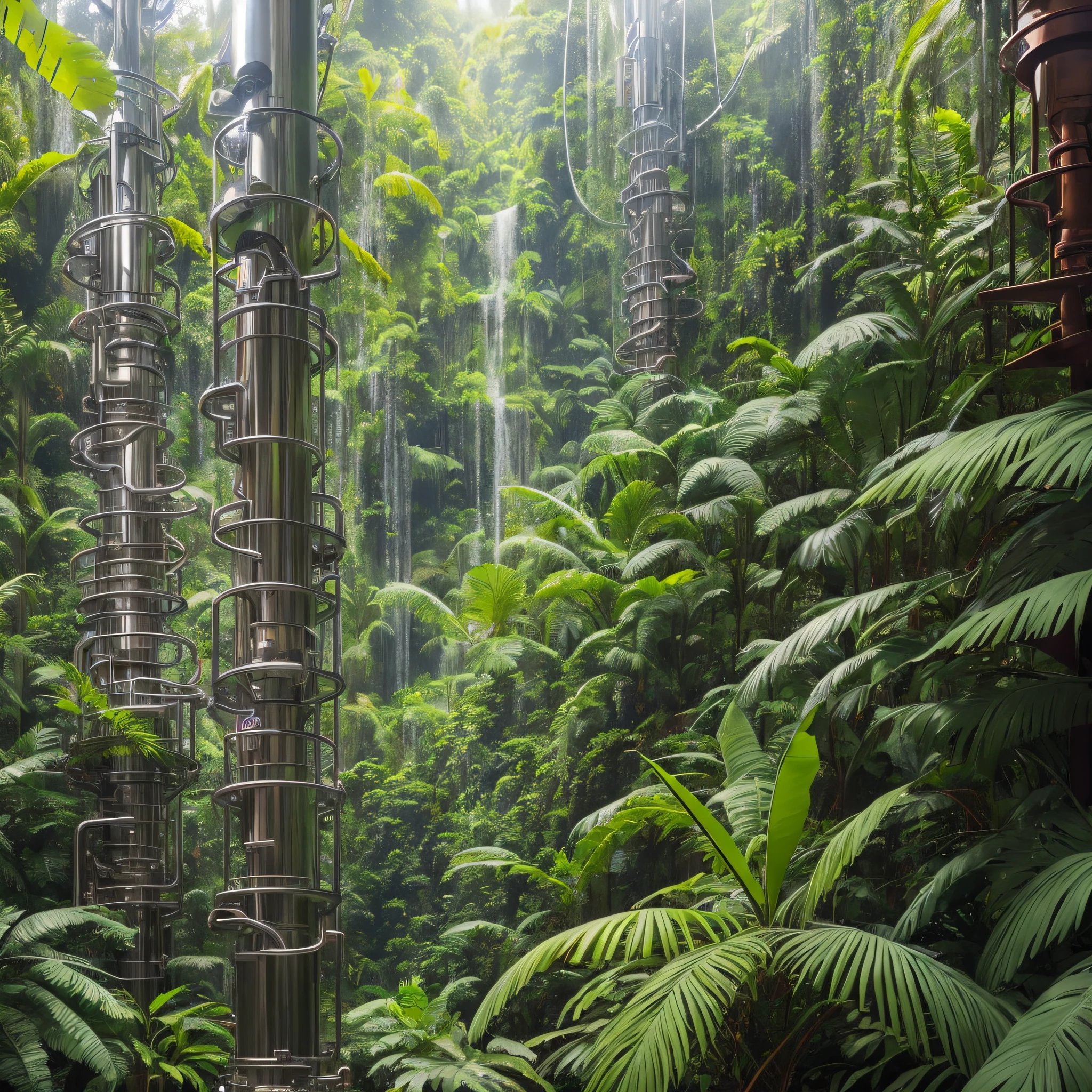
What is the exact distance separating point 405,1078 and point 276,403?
3.81 m

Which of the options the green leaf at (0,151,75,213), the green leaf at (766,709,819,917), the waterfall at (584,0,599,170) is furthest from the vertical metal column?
the green leaf at (766,709,819,917)

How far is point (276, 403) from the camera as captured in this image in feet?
7.86

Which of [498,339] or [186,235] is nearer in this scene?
[186,235]

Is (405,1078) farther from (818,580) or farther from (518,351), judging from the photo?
(518,351)

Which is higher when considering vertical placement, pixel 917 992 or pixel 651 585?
pixel 651 585

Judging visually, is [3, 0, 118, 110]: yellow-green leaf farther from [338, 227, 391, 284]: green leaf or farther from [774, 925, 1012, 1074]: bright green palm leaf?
[338, 227, 391, 284]: green leaf

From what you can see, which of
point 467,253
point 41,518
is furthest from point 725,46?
point 41,518

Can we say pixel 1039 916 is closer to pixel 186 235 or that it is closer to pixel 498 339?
pixel 186 235

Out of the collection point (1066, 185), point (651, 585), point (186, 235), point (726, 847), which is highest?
point (186, 235)

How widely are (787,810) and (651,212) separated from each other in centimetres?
845

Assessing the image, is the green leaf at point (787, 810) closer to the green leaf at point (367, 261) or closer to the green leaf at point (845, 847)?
the green leaf at point (845, 847)

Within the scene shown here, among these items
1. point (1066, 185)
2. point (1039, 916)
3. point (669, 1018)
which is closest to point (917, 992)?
point (1039, 916)

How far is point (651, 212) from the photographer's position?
35.4ft

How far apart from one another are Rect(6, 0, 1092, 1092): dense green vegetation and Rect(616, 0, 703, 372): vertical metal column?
50 centimetres
